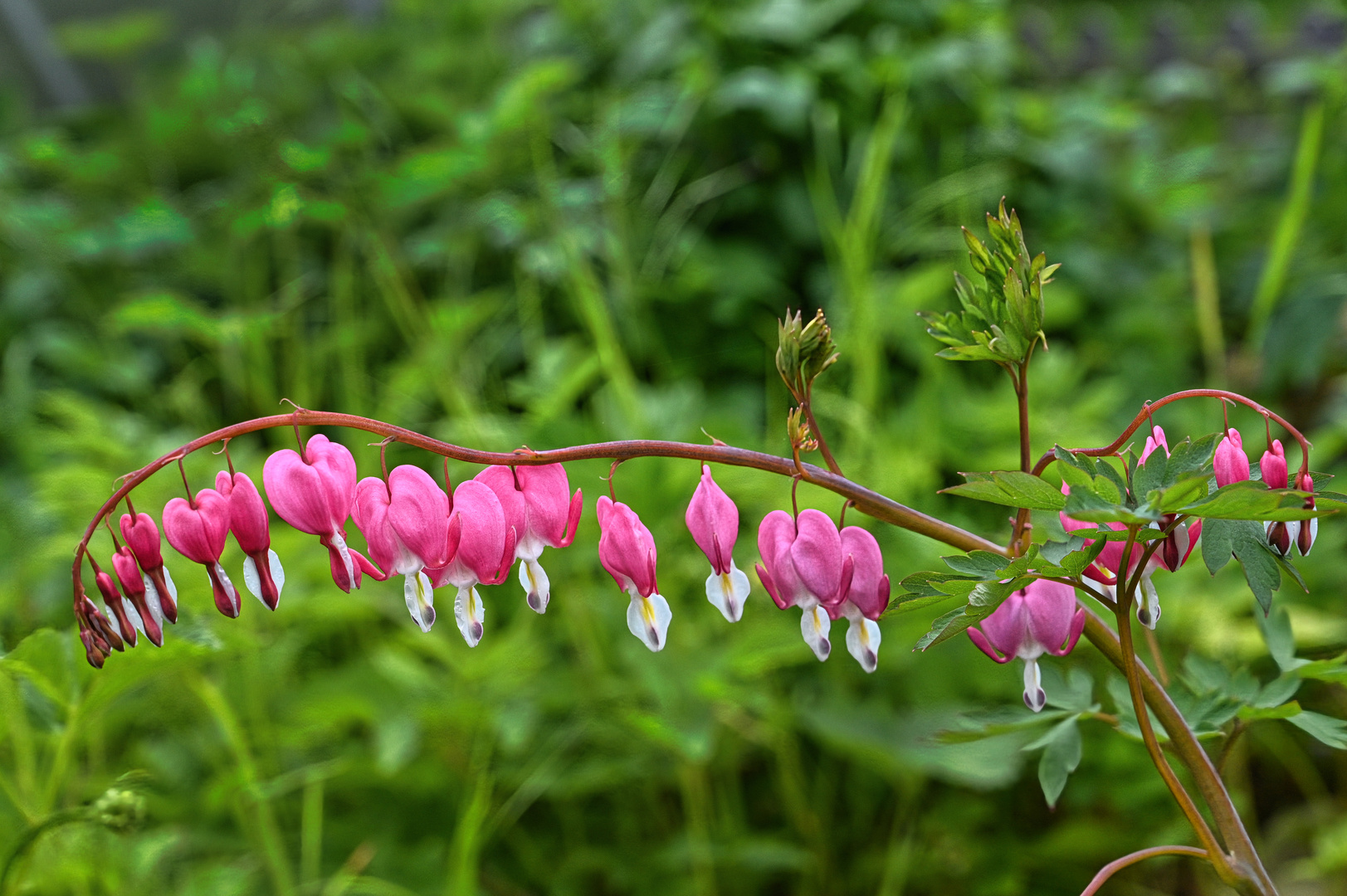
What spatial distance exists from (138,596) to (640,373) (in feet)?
6.05

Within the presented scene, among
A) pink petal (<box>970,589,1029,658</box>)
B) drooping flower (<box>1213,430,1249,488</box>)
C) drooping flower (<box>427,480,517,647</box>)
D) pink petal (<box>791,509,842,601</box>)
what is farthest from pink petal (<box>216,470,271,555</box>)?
drooping flower (<box>1213,430,1249,488</box>)

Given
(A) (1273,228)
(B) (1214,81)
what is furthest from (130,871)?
(B) (1214,81)

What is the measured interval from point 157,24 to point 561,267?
247 cm

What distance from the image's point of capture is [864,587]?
601 millimetres

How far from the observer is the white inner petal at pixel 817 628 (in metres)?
0.58

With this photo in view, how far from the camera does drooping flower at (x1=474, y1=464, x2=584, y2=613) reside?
2.05 ft

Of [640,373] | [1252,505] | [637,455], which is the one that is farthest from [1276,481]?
[640,373]

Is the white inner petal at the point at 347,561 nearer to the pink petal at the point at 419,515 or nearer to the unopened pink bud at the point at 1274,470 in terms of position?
the pink petal at the point at 419,515

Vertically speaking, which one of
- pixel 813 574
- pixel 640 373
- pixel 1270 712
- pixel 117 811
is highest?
pixel 813 574

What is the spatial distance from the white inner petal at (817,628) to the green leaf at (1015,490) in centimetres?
13

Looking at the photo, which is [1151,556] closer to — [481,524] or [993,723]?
[993,723]

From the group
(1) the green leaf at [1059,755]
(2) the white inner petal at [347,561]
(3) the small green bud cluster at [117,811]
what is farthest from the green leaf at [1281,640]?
(3) the small green bud cluster at [117,811]

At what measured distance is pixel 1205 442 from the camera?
0.52 metres

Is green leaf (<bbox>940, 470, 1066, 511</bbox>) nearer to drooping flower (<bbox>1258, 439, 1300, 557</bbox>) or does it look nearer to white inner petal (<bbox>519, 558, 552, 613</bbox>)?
drooping flower (<bbox>1258, 439, 1300, 557</bbox>)
